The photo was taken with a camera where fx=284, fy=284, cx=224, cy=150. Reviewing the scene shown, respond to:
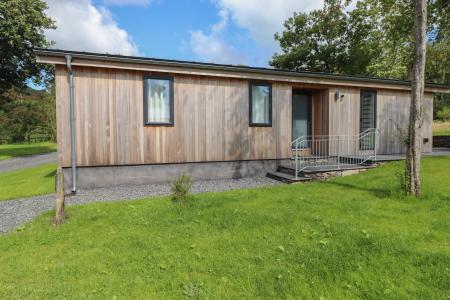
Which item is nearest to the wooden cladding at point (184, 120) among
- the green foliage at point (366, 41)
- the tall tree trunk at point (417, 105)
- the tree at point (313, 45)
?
the tall tree trunk at point (417, 105)

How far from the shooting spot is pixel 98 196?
664cm

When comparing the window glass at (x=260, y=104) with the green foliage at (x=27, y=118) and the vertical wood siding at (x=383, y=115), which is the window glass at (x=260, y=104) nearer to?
the vertical wood siding at (x=383, y=115)

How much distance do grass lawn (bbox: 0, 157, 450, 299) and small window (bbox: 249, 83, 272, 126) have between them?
12.9 feet

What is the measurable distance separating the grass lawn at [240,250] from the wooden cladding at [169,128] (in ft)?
7.44

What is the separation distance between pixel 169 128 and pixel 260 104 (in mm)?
3056

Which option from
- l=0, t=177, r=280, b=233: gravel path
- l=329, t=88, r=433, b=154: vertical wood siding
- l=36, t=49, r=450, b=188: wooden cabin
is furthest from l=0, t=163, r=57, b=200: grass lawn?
l=329, t=88, r=433, b=154: vertical wood siding

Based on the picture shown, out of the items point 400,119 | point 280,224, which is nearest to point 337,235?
point 280,224

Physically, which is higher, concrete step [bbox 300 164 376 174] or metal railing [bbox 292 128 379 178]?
metal railing [bbox 292 128 379 178]

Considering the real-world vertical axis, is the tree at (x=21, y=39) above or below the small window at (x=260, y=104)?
above

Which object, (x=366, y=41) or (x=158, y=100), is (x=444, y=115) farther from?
(x=158, y=100)

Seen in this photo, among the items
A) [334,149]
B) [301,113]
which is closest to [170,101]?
[301,113]

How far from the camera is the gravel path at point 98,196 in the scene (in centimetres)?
534

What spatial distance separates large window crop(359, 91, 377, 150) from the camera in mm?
10516

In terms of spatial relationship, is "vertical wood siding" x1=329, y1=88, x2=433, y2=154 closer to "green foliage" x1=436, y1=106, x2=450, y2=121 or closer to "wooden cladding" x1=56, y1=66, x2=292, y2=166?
"wooden cladding" x1=56, y1=66, x2=292, y2=166
